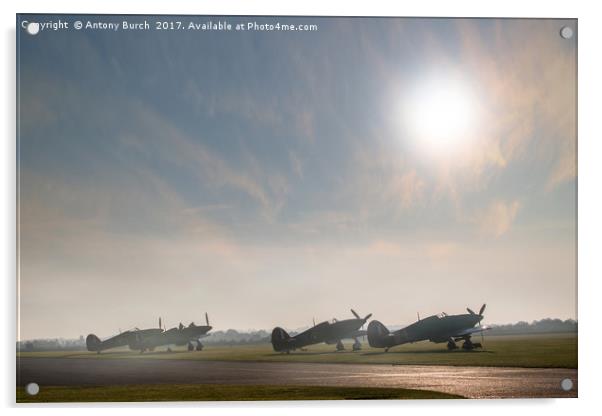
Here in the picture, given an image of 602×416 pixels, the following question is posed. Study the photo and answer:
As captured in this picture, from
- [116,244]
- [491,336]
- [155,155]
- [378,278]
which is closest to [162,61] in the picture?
[155,155]

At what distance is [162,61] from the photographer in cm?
739

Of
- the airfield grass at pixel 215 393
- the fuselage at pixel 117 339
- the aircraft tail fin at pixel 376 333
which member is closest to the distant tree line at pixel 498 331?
the fuselage at pixel 117 339

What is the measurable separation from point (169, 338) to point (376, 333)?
2.01 meters

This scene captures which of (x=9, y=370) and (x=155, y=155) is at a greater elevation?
(x=155, y=155)

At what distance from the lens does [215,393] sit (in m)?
7.17

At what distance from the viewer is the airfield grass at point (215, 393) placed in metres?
7.12

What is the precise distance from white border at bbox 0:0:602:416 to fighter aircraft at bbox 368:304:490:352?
0.59 m

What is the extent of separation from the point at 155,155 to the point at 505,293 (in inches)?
146

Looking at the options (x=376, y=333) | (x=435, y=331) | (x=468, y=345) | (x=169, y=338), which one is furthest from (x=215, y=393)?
(x=468, y=345)

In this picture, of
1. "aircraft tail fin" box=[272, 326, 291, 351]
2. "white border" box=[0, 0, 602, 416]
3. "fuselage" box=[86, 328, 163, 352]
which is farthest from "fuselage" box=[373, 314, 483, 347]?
"fuselage" box=[86, 328, 163, 352]

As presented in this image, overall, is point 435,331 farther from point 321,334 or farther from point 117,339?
point 117,339

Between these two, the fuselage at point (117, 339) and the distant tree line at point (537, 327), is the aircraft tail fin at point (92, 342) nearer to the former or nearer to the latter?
the fuselage at point (117, 339)

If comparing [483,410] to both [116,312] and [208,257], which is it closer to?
[208,257]

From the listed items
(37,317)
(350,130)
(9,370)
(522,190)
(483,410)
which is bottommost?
(483,410)
